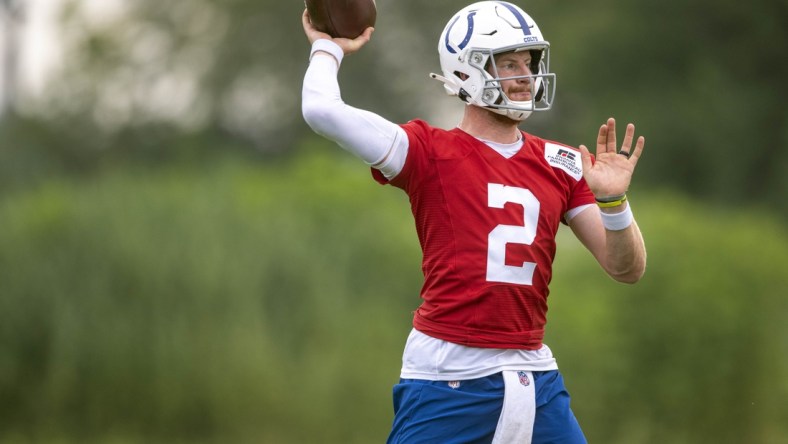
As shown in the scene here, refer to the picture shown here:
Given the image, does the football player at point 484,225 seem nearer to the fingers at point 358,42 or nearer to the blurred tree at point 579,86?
the fingers at point 358,42

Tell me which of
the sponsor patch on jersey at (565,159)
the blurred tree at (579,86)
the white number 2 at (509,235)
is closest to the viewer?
the white number 2 at (509,235)

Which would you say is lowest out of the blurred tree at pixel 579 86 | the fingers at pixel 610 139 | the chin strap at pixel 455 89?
the fingers at pixel 610 139

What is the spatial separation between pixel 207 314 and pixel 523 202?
6666 millimetres

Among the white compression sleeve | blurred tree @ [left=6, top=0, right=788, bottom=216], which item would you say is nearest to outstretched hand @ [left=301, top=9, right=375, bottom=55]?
the white compression sleeve

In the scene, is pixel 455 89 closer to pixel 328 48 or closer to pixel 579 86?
pixel 328 48

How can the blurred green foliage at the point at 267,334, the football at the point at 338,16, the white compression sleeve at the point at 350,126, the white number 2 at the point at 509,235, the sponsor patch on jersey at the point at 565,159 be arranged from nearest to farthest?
the white compression sleeve at the point at 350,126 < the white number 2 at the point at 509,235 < the football at the point at 338,16 < the sponsor patch on jersey at the point at 565,159 < the blurred green foliage at the point at 267,334

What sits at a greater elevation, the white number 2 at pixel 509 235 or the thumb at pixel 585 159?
the thumb at pixel 585 159

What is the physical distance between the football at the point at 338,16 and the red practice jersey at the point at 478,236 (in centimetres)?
45

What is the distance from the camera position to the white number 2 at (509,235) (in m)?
4.59

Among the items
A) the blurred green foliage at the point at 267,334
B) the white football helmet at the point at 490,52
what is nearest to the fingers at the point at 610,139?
the white football helmet at the point at 490,52

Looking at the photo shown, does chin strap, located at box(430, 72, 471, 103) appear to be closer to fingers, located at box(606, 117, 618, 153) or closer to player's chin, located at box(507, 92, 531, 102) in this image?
player's chin, located at box(507, 92, 531, 102)

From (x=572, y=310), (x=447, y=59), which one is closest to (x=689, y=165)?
(x=572, y=310)

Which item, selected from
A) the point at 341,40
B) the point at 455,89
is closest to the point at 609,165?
the point at 455,89

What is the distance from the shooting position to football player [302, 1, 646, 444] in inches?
179
